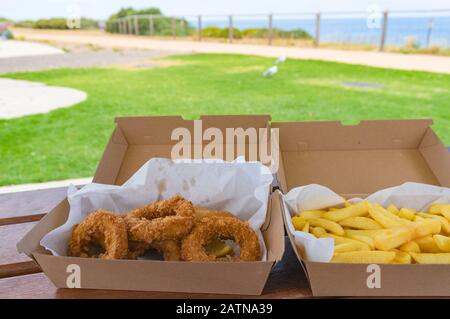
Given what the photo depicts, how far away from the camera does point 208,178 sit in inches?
50.0

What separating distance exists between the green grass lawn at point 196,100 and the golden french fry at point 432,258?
9.99 feet

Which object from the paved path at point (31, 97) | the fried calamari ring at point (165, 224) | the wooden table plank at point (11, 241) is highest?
the fried calamari ring at point (165, 224)

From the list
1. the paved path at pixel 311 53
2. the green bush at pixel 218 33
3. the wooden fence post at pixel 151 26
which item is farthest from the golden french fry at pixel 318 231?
the wooden fence post at pixel 151 26

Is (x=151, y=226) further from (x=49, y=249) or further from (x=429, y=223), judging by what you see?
(x=429, y=223)

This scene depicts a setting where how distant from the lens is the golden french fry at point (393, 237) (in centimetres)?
95

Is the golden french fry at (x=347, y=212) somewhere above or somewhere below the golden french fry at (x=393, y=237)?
below

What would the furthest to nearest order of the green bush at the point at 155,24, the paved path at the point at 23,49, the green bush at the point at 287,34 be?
the green bush at the point at 155,24 < the green bush at the point at 287,34 < the paved path at the point at 23,49

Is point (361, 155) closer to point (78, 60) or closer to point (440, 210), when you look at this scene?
point (440, 210)

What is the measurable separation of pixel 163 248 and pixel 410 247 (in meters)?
0.49

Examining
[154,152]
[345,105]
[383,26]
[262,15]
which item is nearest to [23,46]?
[262,15]

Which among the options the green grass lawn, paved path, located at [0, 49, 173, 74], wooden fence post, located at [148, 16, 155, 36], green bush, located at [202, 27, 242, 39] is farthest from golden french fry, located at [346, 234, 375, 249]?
wooden fence post, located at [148, 16, 155, 36]

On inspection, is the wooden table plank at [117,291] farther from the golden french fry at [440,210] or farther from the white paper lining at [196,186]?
the golden french fry at [440,210]

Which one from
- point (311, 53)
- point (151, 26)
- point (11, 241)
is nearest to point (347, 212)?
point (11, 241)

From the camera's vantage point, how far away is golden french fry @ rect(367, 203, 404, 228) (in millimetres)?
1028
